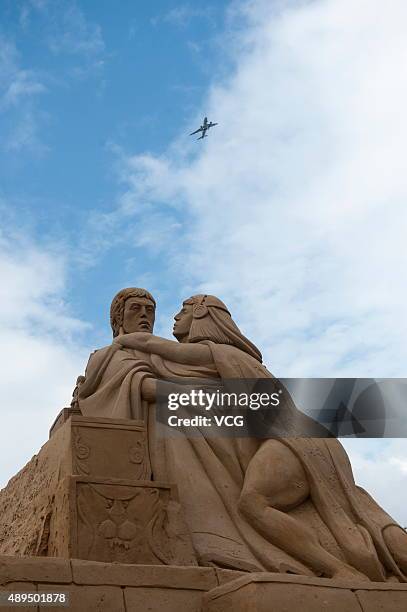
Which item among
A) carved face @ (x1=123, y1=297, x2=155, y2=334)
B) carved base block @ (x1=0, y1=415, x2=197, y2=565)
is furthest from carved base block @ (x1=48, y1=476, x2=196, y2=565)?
carved face @ (x1=123, y1=297, x2=155, y2=334)

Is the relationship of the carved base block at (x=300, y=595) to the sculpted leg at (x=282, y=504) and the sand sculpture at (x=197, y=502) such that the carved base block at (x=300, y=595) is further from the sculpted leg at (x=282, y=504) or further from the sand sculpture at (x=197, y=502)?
the sculpted leg at (x=282, y=504)

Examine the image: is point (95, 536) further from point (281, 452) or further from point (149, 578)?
point (281, 452)

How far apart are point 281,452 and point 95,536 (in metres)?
1.60

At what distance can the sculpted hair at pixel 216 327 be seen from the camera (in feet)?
26.0

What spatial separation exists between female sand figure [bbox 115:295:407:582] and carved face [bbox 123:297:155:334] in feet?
1.58

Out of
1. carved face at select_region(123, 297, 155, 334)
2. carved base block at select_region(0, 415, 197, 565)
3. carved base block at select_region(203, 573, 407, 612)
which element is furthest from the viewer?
carved face at select_region(123, 297, 155, 334)

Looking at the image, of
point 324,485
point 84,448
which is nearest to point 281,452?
point 324,485

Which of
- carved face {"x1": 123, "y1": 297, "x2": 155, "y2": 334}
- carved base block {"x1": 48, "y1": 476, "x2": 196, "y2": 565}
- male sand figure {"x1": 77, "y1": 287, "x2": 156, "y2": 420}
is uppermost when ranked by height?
carved face {"x1": 123, "y1": 297, "x2": 155, "y2": 334}

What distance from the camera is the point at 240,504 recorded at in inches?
262

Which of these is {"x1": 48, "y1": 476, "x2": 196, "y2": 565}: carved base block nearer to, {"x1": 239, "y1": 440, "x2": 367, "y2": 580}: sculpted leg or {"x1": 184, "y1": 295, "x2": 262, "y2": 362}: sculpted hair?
{"x1": 239, "y1": 440, "x2": 367, "y2": 580}: sculpted leg

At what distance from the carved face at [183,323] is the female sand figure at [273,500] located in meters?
0.53

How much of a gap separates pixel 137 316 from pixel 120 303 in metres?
0.20

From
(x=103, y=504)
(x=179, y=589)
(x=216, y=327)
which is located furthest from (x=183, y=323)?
(x=179, y=589)

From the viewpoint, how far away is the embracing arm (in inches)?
297
